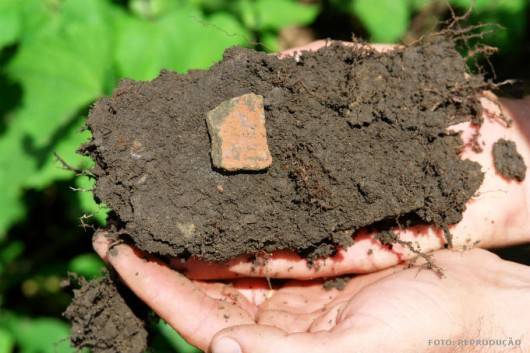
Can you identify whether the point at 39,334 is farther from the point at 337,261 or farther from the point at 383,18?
the point at 383,18

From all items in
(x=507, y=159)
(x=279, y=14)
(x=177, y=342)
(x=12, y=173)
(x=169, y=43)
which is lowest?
(x=177, y=342)

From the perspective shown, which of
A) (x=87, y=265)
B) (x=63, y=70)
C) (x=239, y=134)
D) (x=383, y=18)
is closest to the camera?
(x=239, y=134)

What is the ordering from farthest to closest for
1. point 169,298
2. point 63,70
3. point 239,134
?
1. point 63,70
2. point 169,298
3. point 239,134

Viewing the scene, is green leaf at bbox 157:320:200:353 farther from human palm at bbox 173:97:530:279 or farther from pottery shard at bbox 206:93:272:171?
pottery shard at bbox 206:93:272:171

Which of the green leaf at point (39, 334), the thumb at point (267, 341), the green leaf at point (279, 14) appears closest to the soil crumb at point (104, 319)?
the thumb at point (267, 341)

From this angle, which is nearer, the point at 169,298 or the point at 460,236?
the point at 169,298

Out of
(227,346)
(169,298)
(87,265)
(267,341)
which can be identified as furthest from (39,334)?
(267,341)
